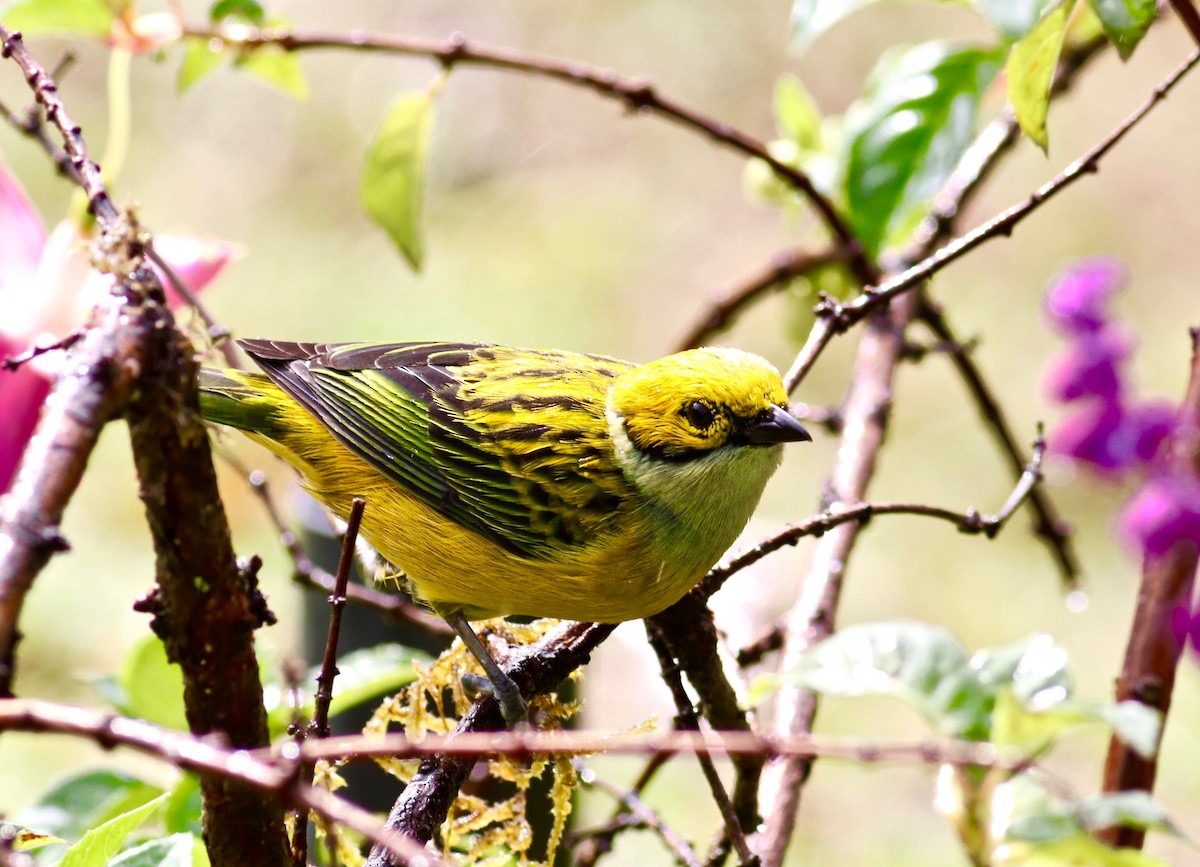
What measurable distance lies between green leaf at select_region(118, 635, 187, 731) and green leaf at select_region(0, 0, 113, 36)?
1.19m

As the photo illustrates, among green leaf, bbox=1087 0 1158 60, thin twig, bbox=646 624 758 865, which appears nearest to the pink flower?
thin twig, bbox=646 624 758 865

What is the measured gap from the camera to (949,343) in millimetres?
3086

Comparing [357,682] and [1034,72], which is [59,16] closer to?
[357,682]

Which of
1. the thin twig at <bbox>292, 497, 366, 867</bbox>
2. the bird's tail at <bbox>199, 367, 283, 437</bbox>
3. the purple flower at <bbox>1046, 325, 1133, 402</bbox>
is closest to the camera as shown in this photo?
the thin twig at <bbox>292, 497, 366, 867</bbox>

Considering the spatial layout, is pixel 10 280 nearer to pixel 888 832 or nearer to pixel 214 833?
pixel 214 833

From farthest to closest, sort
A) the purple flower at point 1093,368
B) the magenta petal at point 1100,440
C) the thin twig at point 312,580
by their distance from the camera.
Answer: the purple flower at point 1093,368, the magenta petal at point 1100,440, the thin twig at point 312,580

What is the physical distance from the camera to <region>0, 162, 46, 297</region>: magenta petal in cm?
217

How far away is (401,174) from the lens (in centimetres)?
273

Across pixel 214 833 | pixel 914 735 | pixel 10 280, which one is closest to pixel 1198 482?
pixel 214 833

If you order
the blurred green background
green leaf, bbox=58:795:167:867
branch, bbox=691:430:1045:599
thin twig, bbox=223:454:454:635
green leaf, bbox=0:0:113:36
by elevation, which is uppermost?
the blurred green background

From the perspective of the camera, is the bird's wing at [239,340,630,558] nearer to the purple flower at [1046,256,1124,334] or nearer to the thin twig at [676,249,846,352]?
the thin twig at [676,249,846,352]

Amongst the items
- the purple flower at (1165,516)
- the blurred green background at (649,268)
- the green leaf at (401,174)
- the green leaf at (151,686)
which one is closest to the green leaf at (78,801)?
the green leaf at (151,686)

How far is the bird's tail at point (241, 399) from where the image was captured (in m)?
2.84

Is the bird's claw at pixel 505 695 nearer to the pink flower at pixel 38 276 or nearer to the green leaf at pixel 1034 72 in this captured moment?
the pink flower at pixel 38 276
